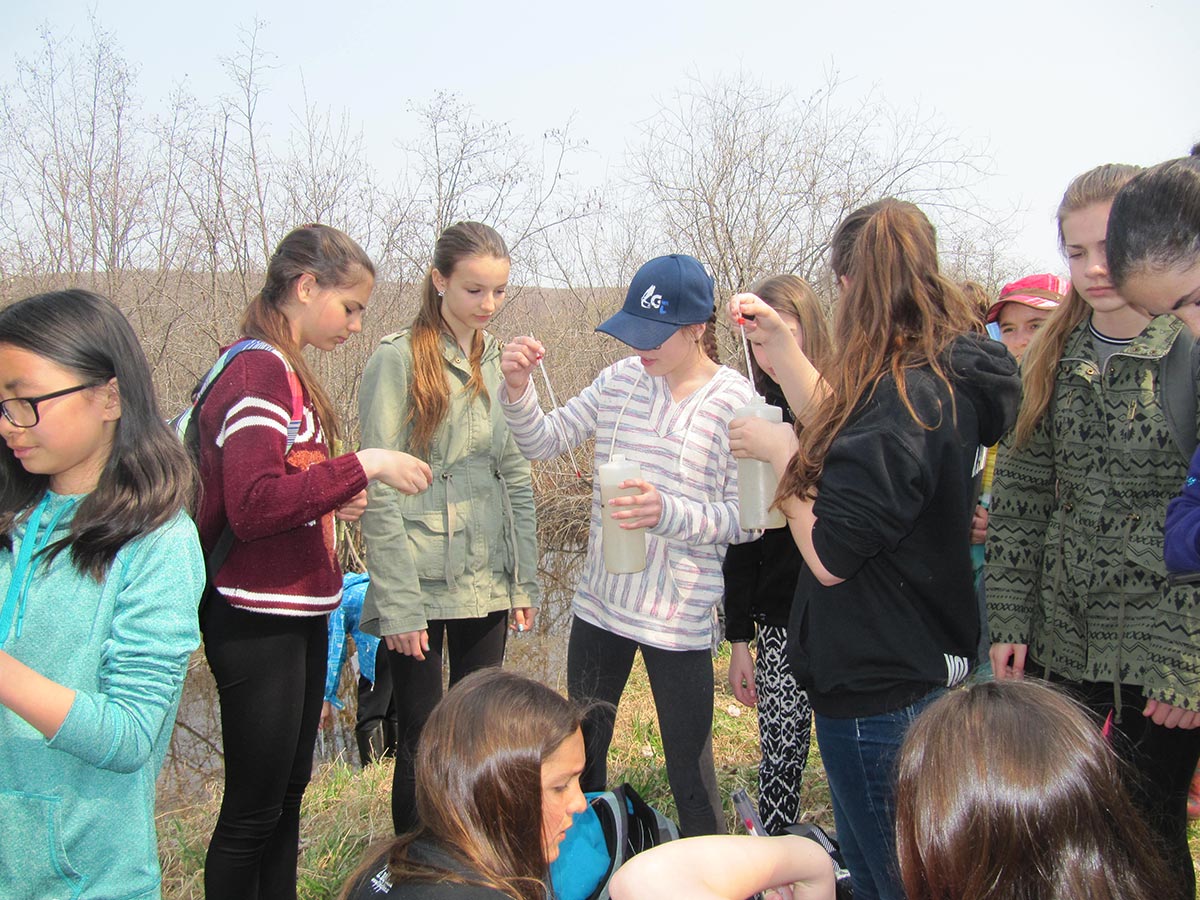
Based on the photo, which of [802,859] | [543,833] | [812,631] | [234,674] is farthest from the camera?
[234,674]

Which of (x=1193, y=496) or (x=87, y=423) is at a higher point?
(x=87, y=423)

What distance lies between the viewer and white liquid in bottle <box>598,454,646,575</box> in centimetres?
235

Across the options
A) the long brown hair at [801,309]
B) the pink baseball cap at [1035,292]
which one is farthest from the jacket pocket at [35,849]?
the pink baseball cap at [1035,292]

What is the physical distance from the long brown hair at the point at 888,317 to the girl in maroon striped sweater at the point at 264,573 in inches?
42.1

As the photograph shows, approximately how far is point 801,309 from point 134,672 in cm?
214

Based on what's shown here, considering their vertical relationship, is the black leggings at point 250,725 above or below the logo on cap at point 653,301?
below

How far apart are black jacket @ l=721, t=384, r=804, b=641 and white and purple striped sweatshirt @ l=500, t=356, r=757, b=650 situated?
13 centimetres

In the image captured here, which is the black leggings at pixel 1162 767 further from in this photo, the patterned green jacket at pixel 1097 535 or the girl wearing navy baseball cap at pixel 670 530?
the girl wearing navy baseball cap at pixel 670 530

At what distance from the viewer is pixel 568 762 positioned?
163 cm

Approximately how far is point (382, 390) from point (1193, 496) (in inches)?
81.7

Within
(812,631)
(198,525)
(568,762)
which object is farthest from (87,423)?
(812,631)

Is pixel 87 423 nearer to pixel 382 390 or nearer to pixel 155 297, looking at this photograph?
pixel 382 390

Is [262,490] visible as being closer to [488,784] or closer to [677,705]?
[488,784]

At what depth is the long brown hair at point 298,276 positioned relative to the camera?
2279mm
